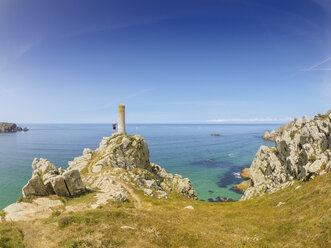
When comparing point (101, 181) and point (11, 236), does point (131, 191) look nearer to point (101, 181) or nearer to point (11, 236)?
point (101, 181)

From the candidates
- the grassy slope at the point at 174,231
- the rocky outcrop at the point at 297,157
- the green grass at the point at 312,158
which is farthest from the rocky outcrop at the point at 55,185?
the green grass at the point at 312,158

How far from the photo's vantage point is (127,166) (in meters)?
53.0

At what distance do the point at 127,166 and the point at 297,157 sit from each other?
46042 mm

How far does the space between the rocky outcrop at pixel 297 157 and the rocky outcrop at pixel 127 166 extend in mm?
24368

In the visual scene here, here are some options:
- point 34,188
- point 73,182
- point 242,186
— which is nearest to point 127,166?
point 73,182

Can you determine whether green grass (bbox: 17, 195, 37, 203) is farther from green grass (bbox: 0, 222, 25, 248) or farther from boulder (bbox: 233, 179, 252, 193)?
boulder (bbox: 233, 179, 252, 193)

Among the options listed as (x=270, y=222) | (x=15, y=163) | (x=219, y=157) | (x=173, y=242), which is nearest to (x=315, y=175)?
(x=270, y=222)

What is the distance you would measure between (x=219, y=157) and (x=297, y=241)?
110 metres

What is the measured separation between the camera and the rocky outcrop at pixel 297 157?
35.5 metres

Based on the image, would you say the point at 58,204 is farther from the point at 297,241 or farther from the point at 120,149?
the point at 120,149

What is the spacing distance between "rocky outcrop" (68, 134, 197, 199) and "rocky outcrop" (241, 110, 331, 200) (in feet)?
79.9

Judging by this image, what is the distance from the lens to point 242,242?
1515 cm

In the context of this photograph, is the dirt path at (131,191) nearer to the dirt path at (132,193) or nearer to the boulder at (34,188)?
the dirt path at (132,193)

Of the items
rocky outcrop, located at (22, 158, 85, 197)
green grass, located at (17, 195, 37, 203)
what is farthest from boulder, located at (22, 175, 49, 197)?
green grass, located at (17, 195, 37, 203)
